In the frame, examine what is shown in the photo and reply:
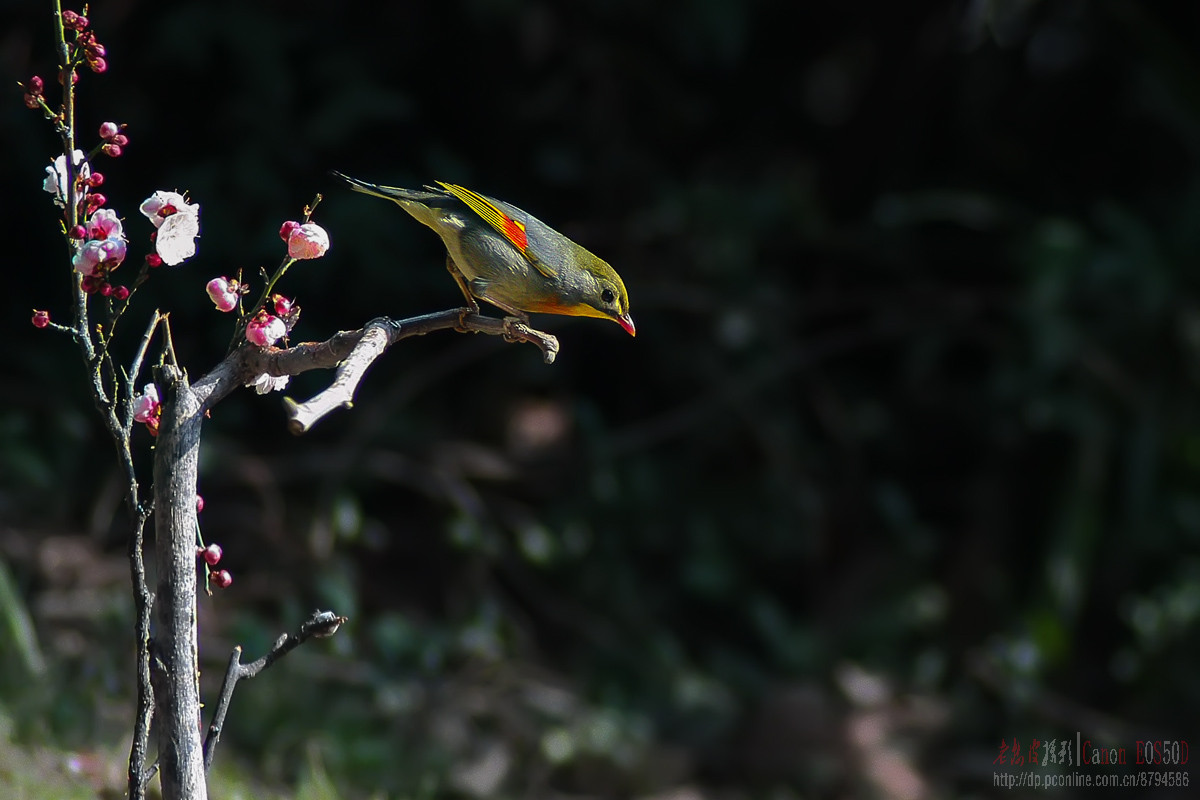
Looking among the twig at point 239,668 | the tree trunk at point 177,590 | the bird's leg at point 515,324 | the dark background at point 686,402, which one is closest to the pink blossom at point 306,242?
the tree trunk at point 177,590

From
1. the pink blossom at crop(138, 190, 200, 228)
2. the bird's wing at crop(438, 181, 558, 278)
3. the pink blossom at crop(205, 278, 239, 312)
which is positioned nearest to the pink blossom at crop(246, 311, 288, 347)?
the pink blossom at crop(205, 278, 239, 312)

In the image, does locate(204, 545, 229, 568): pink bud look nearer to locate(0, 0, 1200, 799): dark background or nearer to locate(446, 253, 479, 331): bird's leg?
locate(446, 253, 479, 331): bird's leg

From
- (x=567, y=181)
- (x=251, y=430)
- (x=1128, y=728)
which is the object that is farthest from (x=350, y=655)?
(x=1128, y=728)

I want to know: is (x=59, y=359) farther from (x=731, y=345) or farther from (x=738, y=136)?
(x=738, y=136)

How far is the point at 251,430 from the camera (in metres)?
5.03

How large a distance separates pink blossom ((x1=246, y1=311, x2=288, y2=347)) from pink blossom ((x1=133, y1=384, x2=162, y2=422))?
0.58ft

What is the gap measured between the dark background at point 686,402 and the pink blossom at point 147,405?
247 centimetres

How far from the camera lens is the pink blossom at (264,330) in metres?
1.53

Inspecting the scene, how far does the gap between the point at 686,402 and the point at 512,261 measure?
11.8ft

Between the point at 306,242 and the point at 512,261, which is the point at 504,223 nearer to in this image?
the point at 512,261

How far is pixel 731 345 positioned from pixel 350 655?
205 centimetres

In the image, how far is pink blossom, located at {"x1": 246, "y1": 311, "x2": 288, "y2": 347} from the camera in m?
1.53

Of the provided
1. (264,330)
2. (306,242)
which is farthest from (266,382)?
(306,242)

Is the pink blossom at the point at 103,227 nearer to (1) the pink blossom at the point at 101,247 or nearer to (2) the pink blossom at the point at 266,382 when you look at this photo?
(1) the pink blossom at the point at 101,247
